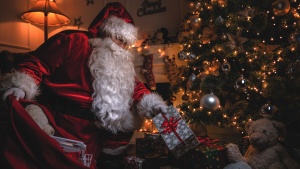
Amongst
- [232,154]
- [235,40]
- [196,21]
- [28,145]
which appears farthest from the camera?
[196,21]

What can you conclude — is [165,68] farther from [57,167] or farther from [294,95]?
[57,167]

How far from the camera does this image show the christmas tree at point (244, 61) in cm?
208

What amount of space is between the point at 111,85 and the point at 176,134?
0.61 metres

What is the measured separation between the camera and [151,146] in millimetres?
2309

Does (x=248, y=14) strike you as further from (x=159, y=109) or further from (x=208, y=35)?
(x=159, y=109)

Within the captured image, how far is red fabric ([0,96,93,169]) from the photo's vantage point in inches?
58.5

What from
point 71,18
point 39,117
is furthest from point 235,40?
point 71,18

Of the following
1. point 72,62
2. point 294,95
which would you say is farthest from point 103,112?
point 294,95

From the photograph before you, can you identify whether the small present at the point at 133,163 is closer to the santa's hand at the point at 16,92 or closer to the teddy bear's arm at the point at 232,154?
the teddy bear's arm at the point at 232,154

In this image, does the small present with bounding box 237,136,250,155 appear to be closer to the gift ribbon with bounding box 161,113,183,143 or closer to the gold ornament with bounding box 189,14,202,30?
the gift ribbon with bounding box 161,113,183,143

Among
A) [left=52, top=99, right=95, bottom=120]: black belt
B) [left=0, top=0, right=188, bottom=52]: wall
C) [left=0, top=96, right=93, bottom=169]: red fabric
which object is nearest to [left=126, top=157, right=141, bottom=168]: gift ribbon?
[left=52, top=99, right=95, bottom=120]: black belt

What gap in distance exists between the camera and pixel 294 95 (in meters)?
2.09

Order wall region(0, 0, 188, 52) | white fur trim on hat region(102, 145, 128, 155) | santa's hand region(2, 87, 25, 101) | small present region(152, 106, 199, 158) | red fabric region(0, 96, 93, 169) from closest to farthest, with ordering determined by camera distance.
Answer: red fabric region(0, 96, 93, 169), santa's hand region(2, 87, 25, 101), small present region(152, 106, 199, 158), white fur trim on hat region(102, 145, 128, 155), wall region(0, 0, 188, 52)

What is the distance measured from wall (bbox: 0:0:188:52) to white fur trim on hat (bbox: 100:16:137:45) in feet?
3.98
